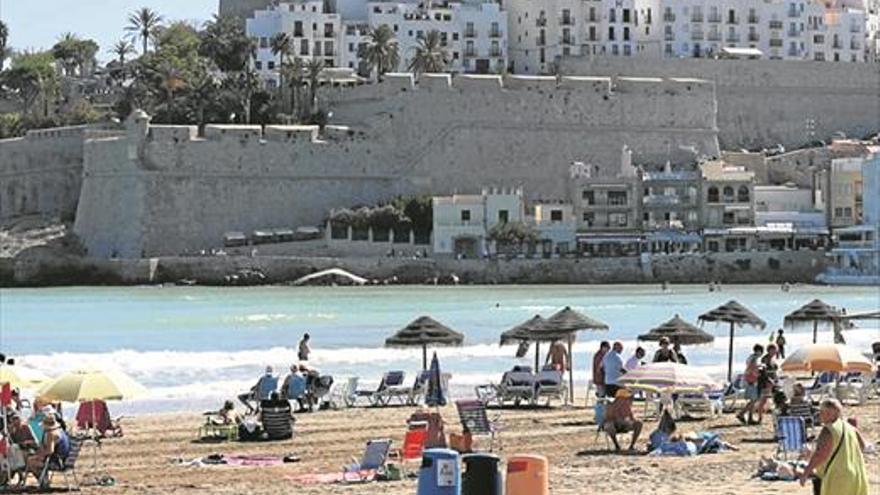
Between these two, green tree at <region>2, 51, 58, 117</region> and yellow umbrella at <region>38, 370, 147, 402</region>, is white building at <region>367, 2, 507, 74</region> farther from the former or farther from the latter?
yellow umbrella at <region>38, 370, 147, 402</region>

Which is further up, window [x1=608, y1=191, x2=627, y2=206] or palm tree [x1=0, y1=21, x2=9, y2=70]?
palm tree [x1=0, y1=21, x2=9, y2=70]

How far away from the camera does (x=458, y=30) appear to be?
84.1 m

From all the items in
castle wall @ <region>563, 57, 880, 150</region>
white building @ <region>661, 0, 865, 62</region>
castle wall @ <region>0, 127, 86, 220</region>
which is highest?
white building @ <region>661, 0, 865, 62</region>

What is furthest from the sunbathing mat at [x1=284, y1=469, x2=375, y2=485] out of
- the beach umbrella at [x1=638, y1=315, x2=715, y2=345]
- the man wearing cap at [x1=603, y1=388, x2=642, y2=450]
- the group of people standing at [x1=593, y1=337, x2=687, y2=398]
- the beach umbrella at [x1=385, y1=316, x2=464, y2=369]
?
the beach umbrella at [x1=638, y1=315, x2=715, y2=345]

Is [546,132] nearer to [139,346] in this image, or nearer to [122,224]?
[122,224]

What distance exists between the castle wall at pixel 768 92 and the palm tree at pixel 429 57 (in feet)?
17.8

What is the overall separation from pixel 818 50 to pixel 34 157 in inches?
1431

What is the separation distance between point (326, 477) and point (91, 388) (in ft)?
7.87

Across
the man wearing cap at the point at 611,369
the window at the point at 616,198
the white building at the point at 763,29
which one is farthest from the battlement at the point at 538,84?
the man wearing cap at the point at 611,369

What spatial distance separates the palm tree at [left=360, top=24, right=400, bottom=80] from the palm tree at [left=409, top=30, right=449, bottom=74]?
37.1 inches

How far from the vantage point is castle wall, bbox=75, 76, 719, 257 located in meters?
69.0

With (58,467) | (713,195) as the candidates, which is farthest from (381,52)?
(58,467)

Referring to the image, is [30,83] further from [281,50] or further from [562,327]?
[562,327]

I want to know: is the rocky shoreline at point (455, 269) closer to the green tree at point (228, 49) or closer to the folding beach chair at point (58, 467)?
the green tree at point (228, 49)
